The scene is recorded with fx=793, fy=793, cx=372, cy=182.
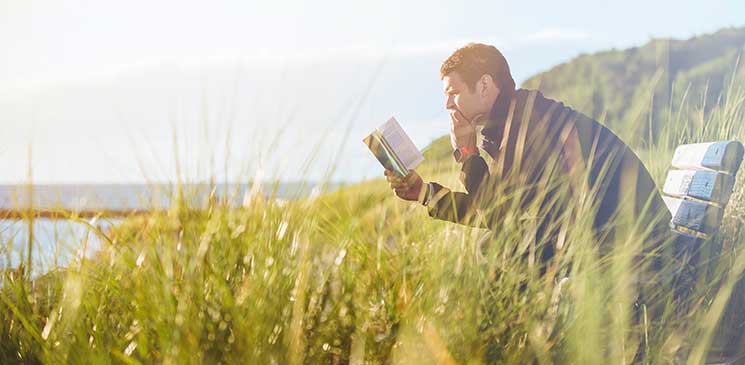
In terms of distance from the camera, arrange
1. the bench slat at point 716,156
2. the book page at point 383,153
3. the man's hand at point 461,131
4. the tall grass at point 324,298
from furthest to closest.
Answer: the bench slat at point 716,156 → the man's hand at point 461,131 → the book page at point 383,153 → the tall grass at point 324,298

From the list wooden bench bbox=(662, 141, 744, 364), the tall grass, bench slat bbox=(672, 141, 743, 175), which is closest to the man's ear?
the tall grass

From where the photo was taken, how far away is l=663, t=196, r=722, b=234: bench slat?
3.85 m

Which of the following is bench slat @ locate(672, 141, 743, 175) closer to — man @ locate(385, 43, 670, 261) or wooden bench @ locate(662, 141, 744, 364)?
wooden bench @ locate(662, 141, 744, 364)

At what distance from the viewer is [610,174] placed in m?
3.25

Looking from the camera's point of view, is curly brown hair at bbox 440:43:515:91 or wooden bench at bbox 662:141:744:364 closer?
curly brown hair at bbox 440:43:515:91

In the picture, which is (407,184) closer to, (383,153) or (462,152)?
(383,153)

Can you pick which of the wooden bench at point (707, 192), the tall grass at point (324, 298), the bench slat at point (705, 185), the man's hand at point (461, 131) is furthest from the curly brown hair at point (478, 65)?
the bench slat at point (705, 185)

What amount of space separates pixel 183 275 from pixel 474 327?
0.91 meters

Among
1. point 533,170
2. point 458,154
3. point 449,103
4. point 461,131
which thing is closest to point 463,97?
point 449,103

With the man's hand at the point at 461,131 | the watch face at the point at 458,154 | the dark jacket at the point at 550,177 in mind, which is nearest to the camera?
the dark jacket at the point at 550,177

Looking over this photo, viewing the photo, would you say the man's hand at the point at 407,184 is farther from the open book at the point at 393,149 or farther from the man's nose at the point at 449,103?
the man's nose at the point at 449,103

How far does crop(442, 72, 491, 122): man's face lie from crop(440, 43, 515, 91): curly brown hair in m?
0.02

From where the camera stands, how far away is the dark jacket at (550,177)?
3029 mm

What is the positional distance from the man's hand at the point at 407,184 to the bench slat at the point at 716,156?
163cm
